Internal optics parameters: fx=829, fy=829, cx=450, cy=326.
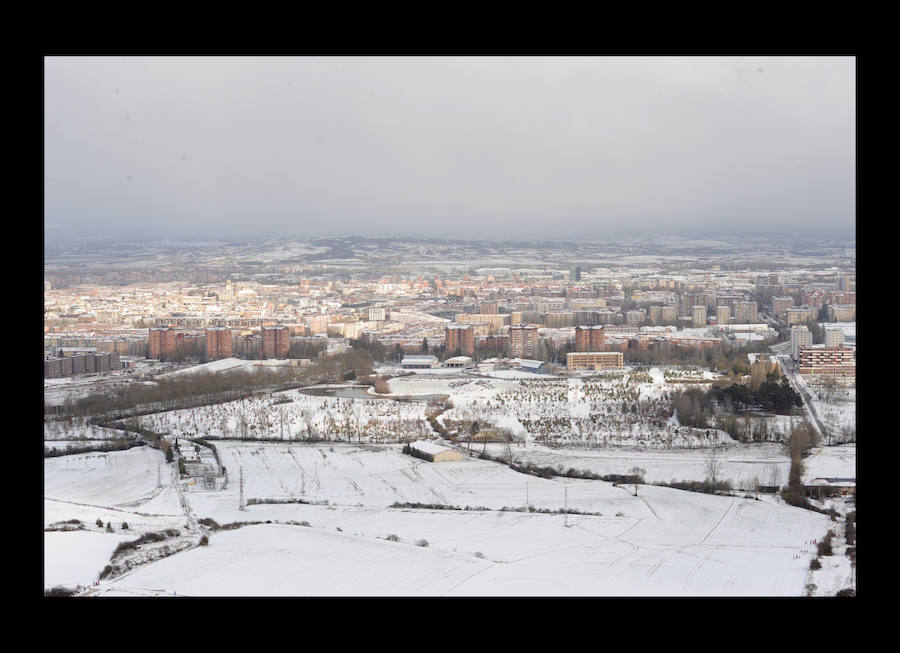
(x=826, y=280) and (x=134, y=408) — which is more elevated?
(x=826, y=280)

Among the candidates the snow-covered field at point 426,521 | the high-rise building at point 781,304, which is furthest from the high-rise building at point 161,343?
the high-rise building at point 781,304

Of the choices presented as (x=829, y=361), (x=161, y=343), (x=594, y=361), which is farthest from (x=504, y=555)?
(x=161, y=343)

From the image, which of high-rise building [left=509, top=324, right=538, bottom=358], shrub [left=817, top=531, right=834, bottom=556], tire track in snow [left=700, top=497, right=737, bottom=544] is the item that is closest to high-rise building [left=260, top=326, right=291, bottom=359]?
high-rise building [left=509, top=324, right=538, bottom=358]

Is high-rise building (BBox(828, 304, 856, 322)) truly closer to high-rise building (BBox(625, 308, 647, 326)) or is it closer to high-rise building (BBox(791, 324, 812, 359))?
high-rise building (BBox(791, 324, 812, 359))

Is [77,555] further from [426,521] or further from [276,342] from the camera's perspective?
[276,342]

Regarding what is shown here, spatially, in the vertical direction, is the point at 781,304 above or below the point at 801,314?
above

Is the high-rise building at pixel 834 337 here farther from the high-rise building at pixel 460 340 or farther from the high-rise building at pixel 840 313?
the high-rise building at pixel 460 340

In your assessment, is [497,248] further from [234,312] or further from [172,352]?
[172,352]
